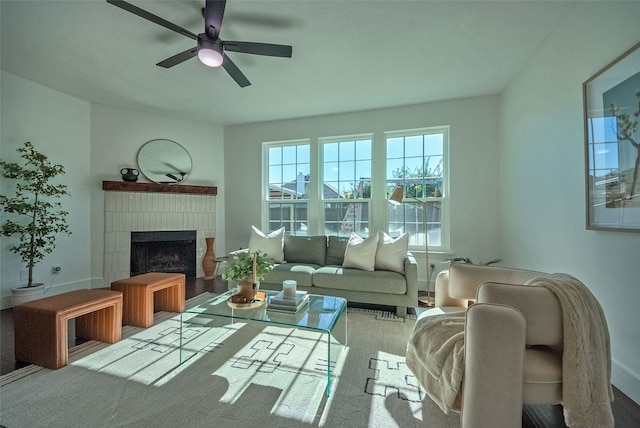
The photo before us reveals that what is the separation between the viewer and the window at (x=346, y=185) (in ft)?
13.5

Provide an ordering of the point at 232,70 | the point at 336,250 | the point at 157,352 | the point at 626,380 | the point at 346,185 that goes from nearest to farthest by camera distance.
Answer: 1. the point at 626,380
2. the point at 157,352
3. the point at 232,70
4. the point at 336,250
5. the point at 346,185

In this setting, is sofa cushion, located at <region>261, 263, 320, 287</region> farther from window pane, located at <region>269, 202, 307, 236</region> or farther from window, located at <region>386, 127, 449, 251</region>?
window, located at <region>386, 127, 449, 251</region>

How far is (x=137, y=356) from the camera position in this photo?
2.01 meters

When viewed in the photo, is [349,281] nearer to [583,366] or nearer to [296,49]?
[583,366]

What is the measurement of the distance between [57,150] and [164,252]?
1.91 metres

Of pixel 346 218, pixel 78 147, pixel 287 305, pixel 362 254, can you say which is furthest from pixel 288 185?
pixel 78 147

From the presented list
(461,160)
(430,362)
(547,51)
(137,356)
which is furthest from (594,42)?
(137,356)

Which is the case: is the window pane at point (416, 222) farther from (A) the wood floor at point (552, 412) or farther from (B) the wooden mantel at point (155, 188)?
(B) the wooden mantel at point (155, 188)

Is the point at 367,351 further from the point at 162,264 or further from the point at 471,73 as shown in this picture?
the point at 162,264

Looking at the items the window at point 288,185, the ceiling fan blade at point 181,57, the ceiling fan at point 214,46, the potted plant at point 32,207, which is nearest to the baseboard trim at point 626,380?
the ceiling fan at point 214,46

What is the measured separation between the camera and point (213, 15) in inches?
70.4

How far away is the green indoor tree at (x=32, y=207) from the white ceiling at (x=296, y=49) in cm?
104

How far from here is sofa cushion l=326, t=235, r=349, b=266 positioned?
3560mm

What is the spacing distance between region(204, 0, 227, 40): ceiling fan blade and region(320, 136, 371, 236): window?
97.7 inches
